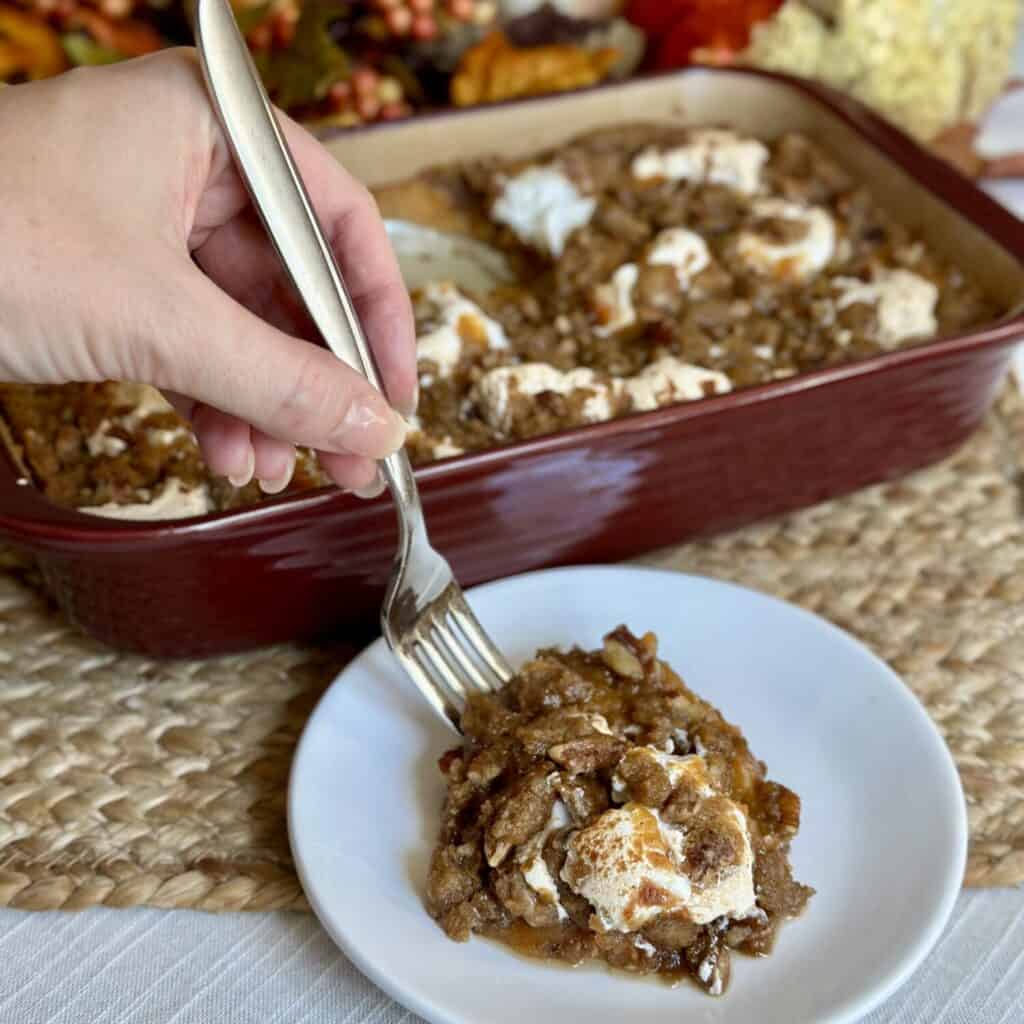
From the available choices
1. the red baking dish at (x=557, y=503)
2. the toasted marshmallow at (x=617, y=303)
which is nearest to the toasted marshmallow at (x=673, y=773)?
the red baking dish at (x=557, y=503)

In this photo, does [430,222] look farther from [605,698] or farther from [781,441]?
[605,698]

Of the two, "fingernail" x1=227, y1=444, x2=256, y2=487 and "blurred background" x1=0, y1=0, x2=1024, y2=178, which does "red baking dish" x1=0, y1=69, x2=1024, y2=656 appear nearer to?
"fingernail" x1=227, y1=444, x2=256, y2=487

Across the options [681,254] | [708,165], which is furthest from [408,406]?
[708,165]

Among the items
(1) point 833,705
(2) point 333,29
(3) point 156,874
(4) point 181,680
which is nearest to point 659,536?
(1) point 833,705

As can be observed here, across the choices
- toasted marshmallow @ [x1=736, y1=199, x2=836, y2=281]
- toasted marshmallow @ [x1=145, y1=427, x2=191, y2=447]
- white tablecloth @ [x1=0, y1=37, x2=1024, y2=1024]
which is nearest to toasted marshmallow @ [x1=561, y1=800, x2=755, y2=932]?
white tablecloth @ [x1=0, y1=37, x2=1024, y2=1024]

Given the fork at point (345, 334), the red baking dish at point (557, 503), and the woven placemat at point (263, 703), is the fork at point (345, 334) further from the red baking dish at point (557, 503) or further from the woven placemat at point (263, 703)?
the woven placemat at point (263, 703)
